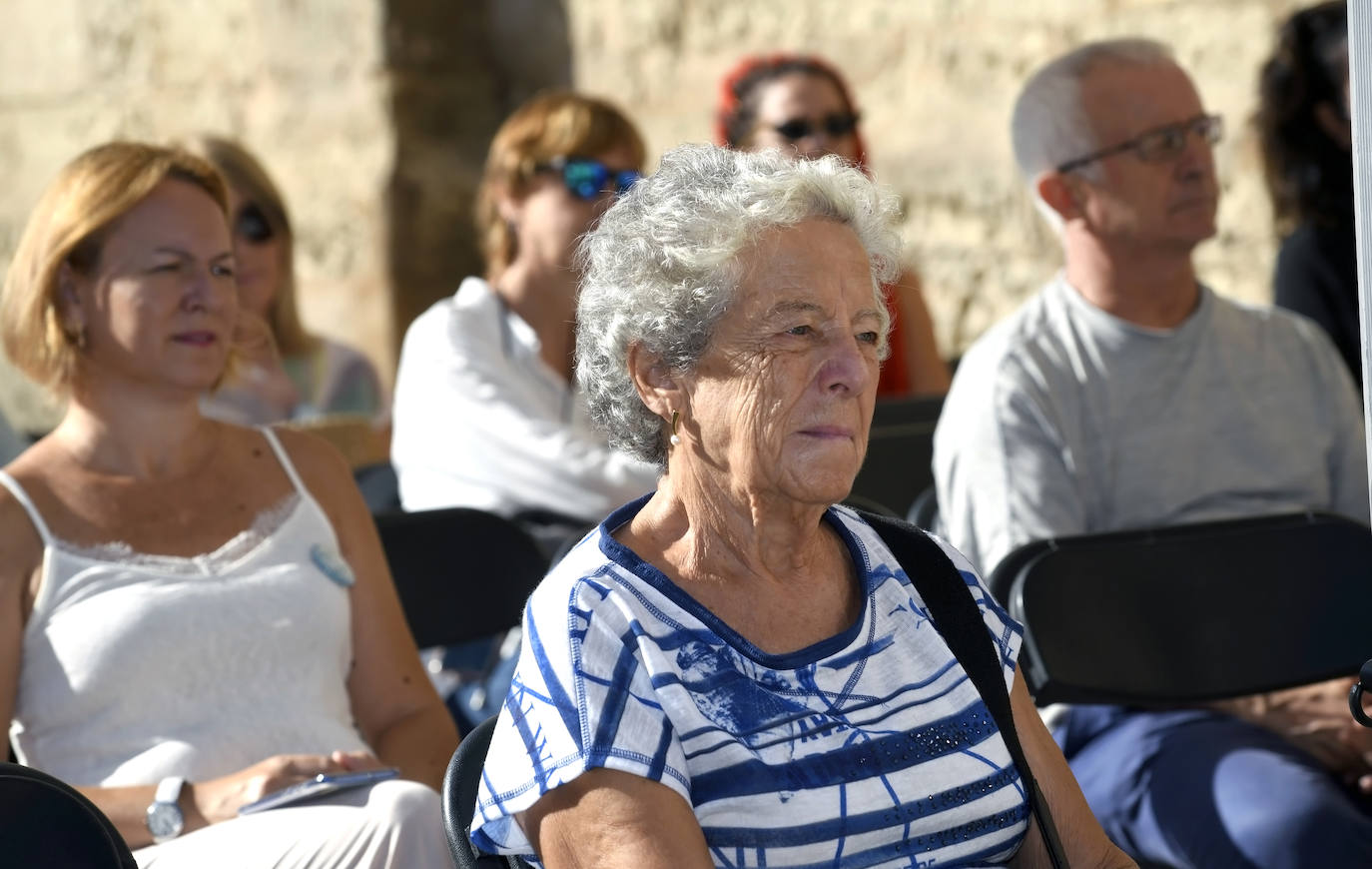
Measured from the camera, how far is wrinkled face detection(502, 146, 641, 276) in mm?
3994

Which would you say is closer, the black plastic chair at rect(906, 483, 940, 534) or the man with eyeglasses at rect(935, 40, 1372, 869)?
the man with eyeglasses at rect(935, 40, 1372, 869)

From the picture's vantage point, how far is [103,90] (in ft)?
21.7

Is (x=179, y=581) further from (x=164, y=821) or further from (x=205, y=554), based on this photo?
(x=164, y=821)

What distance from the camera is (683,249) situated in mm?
1817

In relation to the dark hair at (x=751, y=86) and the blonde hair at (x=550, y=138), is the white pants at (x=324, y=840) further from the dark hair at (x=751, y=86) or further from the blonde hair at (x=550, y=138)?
the dark hair at (x=751, y=86)

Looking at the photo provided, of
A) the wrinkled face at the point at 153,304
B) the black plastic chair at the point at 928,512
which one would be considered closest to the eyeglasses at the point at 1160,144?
the black plastic chair at the point at 928,512

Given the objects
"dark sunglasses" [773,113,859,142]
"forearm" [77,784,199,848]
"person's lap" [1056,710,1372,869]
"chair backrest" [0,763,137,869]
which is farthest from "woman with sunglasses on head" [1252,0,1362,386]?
"chair backrest" [0,763,137,869]

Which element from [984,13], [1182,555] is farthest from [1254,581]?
[984,13]

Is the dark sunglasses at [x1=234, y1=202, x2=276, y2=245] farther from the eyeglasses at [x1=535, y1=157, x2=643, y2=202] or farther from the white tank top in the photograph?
the white tank top

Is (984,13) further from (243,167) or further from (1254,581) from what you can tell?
(1254,581)

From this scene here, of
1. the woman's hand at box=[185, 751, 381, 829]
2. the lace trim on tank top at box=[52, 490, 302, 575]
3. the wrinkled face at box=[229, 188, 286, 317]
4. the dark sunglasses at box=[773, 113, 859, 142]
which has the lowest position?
the woman's hand at box=[185, 751, 381, 829]

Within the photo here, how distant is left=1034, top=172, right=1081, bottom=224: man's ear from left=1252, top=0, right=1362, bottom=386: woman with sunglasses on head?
892 millimetres

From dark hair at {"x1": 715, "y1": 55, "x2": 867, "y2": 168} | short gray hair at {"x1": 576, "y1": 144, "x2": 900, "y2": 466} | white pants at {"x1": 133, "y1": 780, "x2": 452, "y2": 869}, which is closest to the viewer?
short gray hair at {"x1": 576, "y1": 144, "x2": 900, "y2": 466}

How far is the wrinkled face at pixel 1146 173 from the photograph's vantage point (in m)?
3.13
